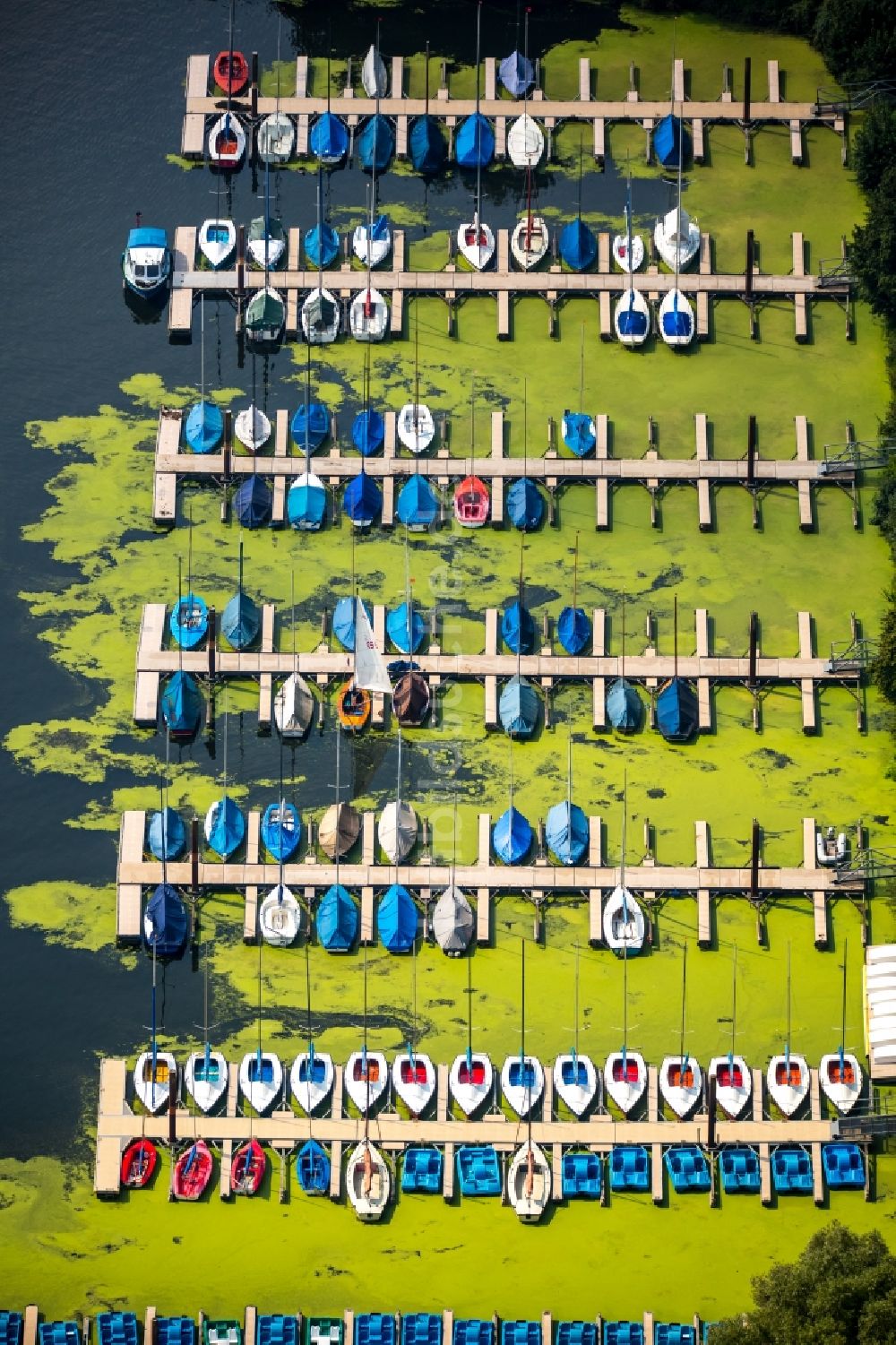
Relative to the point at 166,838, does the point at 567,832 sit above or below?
above

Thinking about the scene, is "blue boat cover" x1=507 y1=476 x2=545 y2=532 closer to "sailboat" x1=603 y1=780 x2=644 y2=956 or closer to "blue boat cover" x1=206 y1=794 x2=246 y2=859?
"sailboat" x1=603 y1=780 x2=644 y2=956

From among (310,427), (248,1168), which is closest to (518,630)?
(310,427)

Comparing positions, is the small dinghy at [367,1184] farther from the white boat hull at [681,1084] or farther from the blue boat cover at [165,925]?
the blue boat cover at [165,925]

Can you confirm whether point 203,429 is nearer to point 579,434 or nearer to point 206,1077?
point 579,434

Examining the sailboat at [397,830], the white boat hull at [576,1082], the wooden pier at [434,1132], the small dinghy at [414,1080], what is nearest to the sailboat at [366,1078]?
the small dinghy at [414,1080]

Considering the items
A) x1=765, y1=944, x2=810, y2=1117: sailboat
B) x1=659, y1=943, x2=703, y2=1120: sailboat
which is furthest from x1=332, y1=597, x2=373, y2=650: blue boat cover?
x1=765, y1=944, x2=810, y2=1117: sailboat

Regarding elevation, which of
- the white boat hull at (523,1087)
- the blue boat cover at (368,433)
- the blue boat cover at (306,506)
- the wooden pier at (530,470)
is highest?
the blue boat cover at (368,433)

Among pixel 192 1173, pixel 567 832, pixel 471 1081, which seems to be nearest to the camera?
pixel 192 1173
